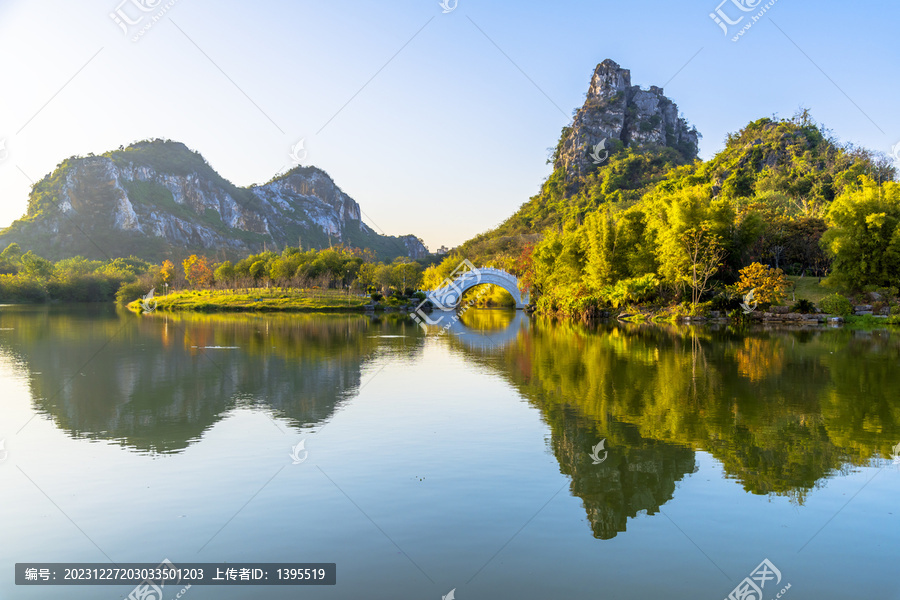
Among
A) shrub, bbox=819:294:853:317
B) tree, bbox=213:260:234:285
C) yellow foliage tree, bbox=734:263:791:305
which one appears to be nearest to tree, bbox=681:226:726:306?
yellow foliage tree, bbox=734:263:791:305

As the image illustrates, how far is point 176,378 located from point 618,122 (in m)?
117

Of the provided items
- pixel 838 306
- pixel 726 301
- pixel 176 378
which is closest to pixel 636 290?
pixel 726 301

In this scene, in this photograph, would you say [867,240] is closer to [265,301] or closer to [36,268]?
[265,301]

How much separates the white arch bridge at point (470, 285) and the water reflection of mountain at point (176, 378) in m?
37.7

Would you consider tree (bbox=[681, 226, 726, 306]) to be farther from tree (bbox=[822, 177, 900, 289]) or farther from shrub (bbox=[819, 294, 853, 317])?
tree (bbox=[822, 177, 900, 289])

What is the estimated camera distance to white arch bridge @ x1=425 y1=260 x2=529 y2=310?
210 feet

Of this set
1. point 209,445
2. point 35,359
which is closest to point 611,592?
point 209,445

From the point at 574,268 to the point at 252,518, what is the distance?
45.5 meters

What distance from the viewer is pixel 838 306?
115 feet

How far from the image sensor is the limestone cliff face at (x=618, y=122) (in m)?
114

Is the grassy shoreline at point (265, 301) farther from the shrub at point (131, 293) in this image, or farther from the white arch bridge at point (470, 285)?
the white arch bridge at point (470, 285)

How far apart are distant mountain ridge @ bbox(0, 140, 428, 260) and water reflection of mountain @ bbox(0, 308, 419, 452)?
66463mm

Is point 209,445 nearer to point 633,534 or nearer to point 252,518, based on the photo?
point 252,518

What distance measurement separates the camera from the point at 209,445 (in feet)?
28.6
